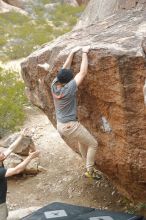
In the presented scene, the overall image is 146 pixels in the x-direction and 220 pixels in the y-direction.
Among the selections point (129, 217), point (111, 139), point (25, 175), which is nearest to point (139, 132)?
point (111, 139)

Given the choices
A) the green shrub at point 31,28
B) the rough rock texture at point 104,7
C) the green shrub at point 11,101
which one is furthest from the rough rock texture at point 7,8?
the rough rock texture at point 104,7

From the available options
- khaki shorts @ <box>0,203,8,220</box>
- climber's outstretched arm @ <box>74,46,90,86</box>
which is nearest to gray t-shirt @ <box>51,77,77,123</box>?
climber's outstretched arm @ <box>74,46,90,86</box>

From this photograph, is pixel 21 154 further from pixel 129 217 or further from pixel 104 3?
pixel 129 217

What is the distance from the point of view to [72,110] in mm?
7211

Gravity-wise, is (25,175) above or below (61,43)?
below

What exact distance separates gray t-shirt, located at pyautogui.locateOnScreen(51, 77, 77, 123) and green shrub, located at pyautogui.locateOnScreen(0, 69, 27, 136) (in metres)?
4.71

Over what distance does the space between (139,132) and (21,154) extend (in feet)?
12.3

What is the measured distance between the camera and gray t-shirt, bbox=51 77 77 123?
6977 mm

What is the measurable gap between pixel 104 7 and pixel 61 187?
3.34 meters

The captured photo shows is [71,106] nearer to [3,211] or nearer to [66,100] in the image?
[66,100]

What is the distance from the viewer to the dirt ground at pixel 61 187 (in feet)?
28.5

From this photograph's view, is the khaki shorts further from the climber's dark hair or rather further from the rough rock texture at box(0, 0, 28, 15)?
the rough rock texture at box(0, 0, 28, 15)

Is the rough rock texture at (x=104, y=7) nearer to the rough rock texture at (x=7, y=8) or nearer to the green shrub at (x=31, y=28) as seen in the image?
the green shrub at (x=31, y=28)

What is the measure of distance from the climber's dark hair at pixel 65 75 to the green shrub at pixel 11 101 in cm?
506
